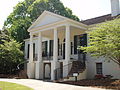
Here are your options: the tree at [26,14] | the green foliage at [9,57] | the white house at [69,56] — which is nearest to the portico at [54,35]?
the white house at [69,56]

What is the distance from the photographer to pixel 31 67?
19797mm

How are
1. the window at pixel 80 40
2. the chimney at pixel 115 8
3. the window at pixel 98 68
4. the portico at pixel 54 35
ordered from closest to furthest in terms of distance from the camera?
1. the portico at pixel 54 35
2. the window at pixel 98 68
3. the chimney at pixel 115 8
4. the window at pixel 80 40

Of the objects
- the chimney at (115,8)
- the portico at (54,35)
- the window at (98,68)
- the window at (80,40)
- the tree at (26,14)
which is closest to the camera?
the portico at (54,35)

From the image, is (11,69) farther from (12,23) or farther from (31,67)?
(12,23)

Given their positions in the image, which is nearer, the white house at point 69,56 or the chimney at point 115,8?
the white house at point 69,56

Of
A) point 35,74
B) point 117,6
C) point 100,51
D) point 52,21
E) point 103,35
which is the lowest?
point 35,74

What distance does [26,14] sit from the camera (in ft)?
113

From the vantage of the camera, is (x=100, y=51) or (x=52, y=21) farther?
(x=52, y=21)

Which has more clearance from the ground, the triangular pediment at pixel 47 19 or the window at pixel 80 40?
the triangular pediment at pixel 47 19

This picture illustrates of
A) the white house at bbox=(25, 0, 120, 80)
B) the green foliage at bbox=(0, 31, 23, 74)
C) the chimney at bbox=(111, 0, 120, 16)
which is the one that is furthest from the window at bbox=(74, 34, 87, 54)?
the green foliage at bbox=(0, 31, 23, 74)

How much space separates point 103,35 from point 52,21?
24.5ft

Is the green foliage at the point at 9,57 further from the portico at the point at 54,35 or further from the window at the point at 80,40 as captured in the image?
the window at the point at 80,40

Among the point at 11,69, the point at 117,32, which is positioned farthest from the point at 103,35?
the point at 11,69

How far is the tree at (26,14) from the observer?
103 feet
